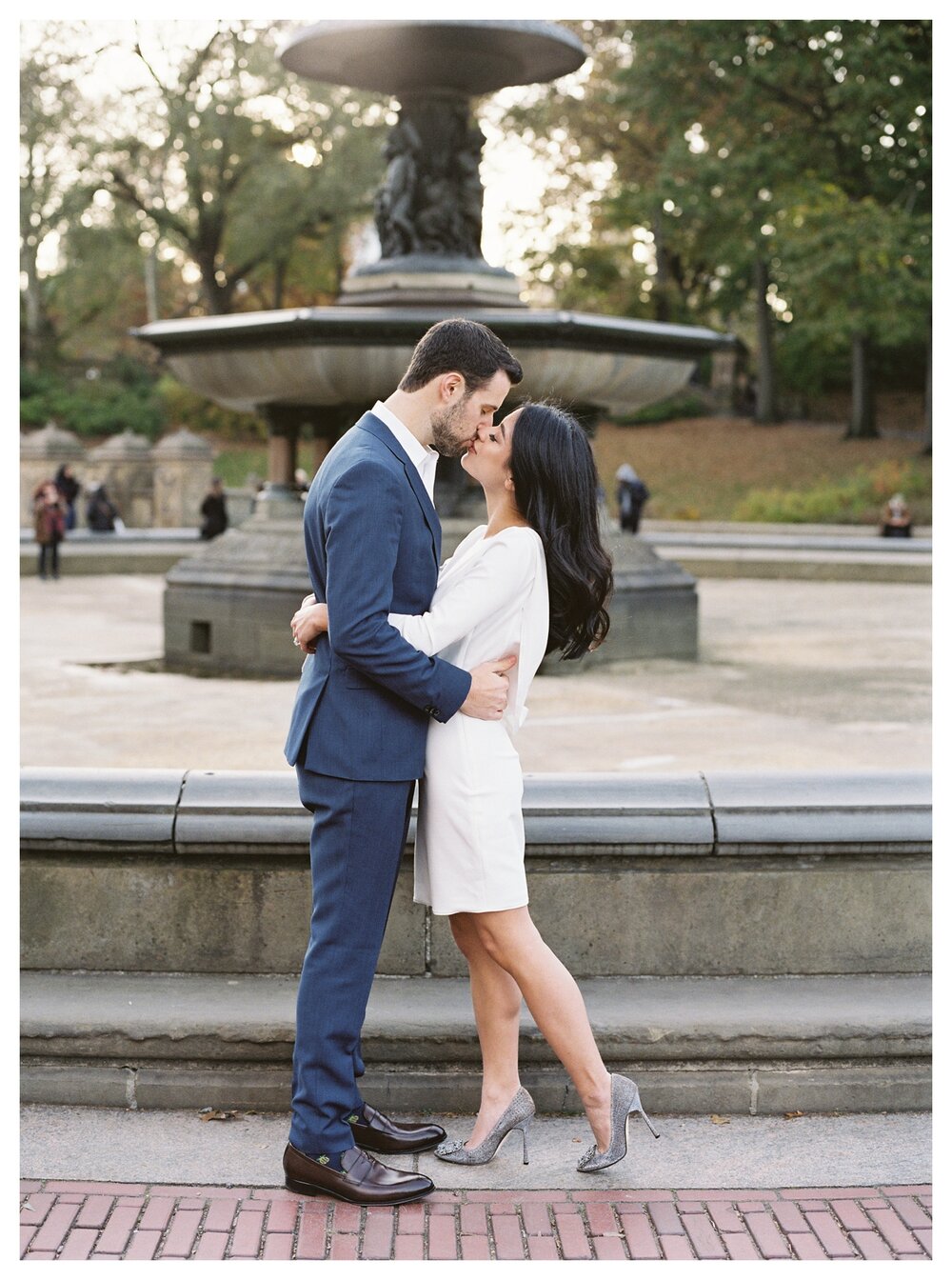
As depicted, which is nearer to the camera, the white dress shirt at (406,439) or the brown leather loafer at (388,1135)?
the white dress shirt at (406,439)

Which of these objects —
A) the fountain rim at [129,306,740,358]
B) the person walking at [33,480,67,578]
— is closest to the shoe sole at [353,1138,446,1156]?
the fountain rim at [129,306,740,358]

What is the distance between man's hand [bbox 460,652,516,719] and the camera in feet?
10.9

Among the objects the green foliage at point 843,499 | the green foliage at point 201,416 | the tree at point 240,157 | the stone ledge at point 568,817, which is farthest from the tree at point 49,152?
the stone ledge at point 568,817

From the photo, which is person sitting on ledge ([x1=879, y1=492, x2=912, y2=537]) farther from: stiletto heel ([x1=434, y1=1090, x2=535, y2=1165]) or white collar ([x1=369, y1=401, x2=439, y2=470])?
white collar ([x1=369, y1=401, x2=439, y2=470])

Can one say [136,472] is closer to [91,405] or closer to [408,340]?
[91,405]

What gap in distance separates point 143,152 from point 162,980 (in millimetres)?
41920

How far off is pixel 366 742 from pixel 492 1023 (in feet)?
2.60

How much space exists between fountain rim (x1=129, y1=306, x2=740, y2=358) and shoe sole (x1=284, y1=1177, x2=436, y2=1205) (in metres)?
6.08

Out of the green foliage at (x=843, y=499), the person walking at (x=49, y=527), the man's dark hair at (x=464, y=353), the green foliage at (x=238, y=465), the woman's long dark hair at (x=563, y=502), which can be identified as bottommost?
the woman's long dark hair at (x=563, y=502)

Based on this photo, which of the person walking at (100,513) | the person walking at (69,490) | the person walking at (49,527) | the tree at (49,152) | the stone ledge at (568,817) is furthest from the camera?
the tree at (49,152)

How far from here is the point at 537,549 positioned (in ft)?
11.1

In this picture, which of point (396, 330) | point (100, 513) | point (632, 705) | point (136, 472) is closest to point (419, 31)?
point (396, 330)

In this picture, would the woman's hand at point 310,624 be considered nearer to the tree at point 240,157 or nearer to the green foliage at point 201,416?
the tree at point 240,157

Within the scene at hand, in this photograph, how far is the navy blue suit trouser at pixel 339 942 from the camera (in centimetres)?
331
